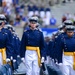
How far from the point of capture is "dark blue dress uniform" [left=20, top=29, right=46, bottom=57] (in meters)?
14.3

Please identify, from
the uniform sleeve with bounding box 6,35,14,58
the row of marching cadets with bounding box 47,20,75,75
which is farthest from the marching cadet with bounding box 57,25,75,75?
the uniform sleeve with bounding box 6,35,14,58

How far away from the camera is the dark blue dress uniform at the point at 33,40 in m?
14.3

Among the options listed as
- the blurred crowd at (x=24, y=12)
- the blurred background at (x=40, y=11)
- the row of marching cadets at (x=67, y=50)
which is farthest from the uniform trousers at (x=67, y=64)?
the blurred crowd at (x=24, y=12)

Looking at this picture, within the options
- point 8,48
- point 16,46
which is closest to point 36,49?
point 8,48

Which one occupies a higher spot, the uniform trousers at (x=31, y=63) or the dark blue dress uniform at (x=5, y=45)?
the dark blue dress uniform at (x=5, y=45)

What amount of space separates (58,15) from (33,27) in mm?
20818

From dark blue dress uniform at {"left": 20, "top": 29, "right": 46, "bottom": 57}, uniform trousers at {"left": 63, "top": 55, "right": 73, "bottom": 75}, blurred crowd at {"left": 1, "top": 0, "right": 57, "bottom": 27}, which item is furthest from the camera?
blurred crowd at {"left": 1, "top": 0, "right": 57, "bottom": 27}

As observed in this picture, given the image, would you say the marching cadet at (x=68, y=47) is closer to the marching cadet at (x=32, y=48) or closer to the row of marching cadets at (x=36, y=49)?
the row of marching cadets at (x=36, y=49)

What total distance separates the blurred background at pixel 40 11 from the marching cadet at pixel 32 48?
43.5 feet

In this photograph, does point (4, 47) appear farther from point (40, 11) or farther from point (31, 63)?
point (40, 11)

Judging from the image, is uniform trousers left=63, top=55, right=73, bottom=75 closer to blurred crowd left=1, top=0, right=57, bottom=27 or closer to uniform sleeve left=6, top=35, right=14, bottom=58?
uniform sleeve left=6, top=35, right=14, bottom=58

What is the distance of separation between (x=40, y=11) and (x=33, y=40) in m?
18.4

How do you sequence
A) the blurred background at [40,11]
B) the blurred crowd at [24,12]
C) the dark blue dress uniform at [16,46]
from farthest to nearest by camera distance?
the blurred crowd at [24,12] < the blurred background at [40,11] < the dark blue dress uniform at [16,46]

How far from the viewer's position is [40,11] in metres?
32.7
